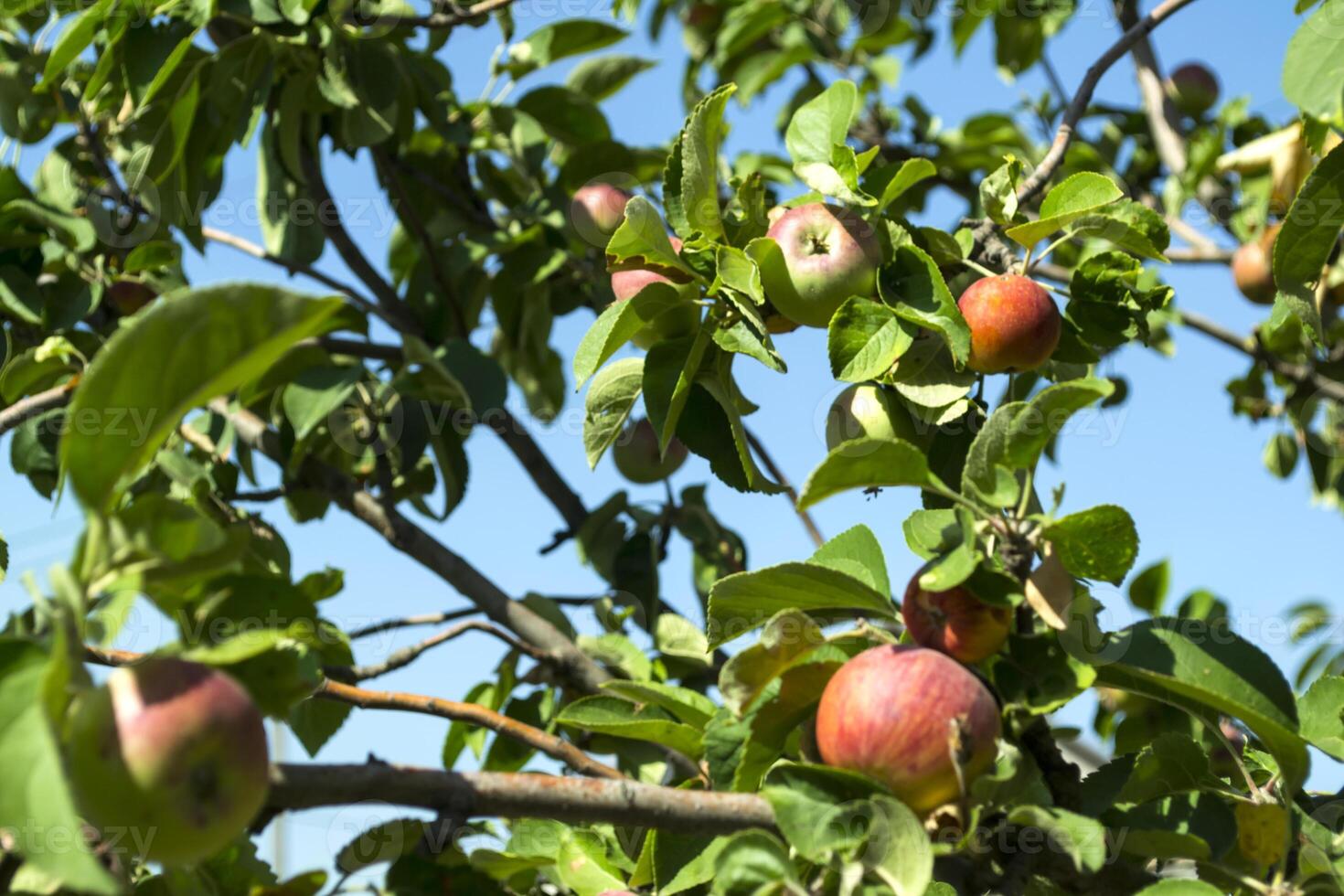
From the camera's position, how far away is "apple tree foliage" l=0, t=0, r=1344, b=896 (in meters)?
0.74

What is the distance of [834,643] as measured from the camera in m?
0.99

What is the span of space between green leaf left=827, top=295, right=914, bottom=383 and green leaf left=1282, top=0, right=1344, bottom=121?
13.9 inches

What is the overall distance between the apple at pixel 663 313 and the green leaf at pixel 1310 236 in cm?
54

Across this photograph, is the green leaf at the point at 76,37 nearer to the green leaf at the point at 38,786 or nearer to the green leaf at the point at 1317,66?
the green leaf at the point at 38,786

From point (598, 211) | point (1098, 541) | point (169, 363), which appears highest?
point (598, 211)

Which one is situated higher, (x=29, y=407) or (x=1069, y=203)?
(x=29, y=407)

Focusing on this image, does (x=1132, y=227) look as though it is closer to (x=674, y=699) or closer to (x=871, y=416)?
(x=871, y=416)

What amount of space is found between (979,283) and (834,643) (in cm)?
37

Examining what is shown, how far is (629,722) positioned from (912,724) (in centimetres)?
33

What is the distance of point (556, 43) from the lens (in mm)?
2371

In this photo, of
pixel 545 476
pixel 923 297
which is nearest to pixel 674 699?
pixel 923 297

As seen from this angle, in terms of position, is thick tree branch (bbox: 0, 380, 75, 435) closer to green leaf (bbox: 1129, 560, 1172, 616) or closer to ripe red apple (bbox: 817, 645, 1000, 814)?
ripe red apple (bbox: 817, 645, 1000, 814)

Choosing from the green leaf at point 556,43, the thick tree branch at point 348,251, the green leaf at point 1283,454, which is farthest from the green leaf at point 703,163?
the green leaf at point 1283,454

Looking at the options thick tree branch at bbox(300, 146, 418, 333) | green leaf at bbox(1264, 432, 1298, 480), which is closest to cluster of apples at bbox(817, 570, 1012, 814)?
thick tree branch at bbox(300, 146, 418, 333)
